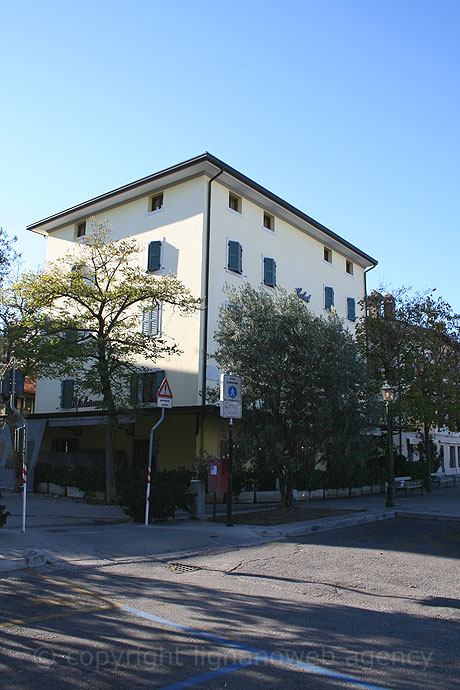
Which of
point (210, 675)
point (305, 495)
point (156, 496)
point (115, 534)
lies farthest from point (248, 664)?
point (305, 495)

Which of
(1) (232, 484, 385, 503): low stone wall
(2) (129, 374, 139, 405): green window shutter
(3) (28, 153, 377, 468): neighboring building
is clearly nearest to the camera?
(2) (129, 374, 139, 405): green window shutter

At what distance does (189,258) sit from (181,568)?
13952 mm

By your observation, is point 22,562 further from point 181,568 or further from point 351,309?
point 351,309

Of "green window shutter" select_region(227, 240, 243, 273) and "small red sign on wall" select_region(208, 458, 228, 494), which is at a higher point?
"green window shutter" select_region(227, 240, 243, 273)

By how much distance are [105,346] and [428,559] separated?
1064 cm

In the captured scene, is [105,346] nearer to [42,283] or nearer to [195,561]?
[42,283]

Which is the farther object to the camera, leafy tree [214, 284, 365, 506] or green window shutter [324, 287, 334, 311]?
green window shutter [324, 287, 334, 311]

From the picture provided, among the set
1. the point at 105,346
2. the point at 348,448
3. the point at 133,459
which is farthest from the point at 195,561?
the point at 133,459

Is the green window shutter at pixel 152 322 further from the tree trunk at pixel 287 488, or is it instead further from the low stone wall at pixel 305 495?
the tree trunk at pixel 287 488

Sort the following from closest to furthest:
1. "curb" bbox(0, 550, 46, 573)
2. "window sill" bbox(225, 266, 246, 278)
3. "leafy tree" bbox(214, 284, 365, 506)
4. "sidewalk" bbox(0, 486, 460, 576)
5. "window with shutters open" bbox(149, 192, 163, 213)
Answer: "curb" bbox(0, 550, 46, 573) < "sidewalk" bbox(0, 486, 460, 576) < "leafy tree" bbox(214, 284, 365, 506) < "window sill" bbox(225, 266, 246, 278) < "window with shutters open" bbox(149, 192, 163, 213)

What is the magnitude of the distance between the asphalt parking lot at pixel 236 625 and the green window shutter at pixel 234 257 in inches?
546

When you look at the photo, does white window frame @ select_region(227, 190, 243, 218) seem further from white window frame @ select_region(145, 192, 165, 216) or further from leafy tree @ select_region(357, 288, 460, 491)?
leafy tree @ select_region(357, 288, 460, 491)

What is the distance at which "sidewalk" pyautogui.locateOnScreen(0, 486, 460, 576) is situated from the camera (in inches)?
336

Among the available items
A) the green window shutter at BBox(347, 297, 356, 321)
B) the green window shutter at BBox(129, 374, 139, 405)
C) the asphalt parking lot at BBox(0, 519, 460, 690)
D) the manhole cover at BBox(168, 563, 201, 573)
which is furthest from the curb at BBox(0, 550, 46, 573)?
the green window shutter at BBox(347, 297, 356, 321)
